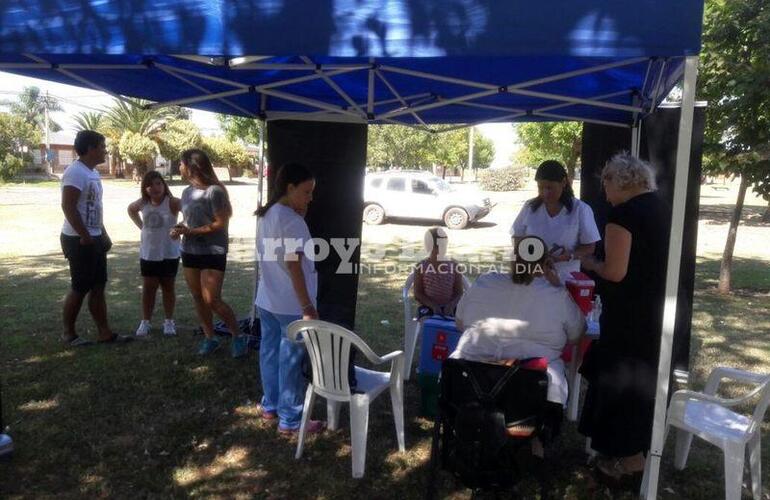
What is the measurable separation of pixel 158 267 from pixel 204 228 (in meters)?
0.96

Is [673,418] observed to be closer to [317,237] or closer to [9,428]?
[317,237]

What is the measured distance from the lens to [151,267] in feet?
16.4

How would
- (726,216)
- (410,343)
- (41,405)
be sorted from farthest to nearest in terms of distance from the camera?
(726,216) → (410,343) → (41,405)

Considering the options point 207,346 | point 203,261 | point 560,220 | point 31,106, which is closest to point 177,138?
point 207,346

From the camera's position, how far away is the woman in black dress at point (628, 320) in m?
2.56

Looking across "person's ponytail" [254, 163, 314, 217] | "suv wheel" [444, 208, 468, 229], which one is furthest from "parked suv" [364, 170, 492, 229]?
"person's ponytail" [254, 163, 314, 217]

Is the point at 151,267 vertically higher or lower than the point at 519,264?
lower

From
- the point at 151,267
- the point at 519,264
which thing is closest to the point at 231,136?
the point at 151,267

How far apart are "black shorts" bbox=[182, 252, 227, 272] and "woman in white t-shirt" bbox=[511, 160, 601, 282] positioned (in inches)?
83.8

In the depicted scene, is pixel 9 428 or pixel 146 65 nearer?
pixel 146 65

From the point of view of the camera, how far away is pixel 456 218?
1563 cm

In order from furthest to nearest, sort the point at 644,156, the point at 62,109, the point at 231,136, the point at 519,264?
the point at 62,109, the point at 231,136, the point at 644,156, the point at 519,264

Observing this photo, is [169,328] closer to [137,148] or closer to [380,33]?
[380,33]

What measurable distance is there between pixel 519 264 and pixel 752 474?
4.93 feet
